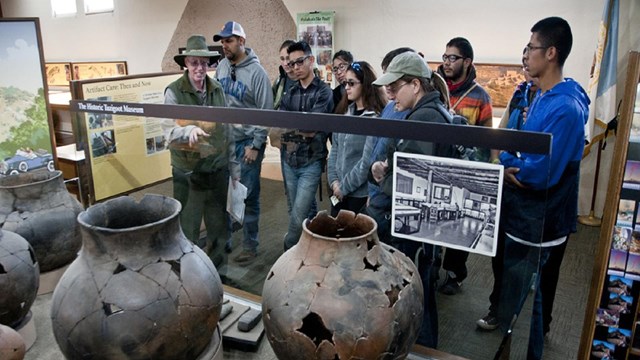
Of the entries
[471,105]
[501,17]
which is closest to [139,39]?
[501,17]

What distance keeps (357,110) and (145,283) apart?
1.99 meters

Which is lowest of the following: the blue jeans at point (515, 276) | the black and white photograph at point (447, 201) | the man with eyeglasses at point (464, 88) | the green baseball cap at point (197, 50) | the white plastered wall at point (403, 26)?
→ the blue jeans at point (515, 276)

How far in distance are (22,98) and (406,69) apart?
253 cm

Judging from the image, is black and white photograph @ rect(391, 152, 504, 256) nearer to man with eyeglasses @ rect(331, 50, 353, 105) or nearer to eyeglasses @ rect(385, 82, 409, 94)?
eyeglasses @ rect(385, 82, 409, 94)

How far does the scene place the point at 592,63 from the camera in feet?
14.8

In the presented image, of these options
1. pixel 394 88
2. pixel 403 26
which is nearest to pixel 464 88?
pixel 394 88

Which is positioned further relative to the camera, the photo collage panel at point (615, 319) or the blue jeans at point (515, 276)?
the photo collage panel at point (615, 319)

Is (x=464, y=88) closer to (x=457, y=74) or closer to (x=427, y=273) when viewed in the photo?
(x=457, y=74)

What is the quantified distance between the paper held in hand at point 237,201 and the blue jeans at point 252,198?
2 cm

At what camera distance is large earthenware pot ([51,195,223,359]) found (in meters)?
1.22

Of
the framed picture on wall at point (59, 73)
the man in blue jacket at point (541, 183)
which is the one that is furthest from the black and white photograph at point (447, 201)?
the framed picture on wall at point (59, 73)

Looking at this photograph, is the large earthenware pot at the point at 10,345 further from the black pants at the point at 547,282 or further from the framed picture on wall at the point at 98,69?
the framed picture on wall at the point at 98,69

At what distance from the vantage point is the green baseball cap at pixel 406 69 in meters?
2.16

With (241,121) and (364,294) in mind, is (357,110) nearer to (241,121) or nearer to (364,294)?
(241,121)
